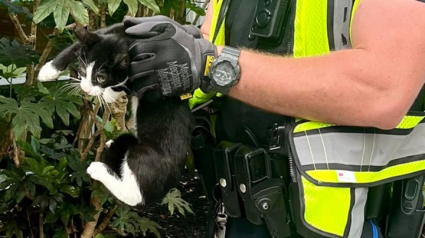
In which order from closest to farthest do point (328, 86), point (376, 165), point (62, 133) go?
point (328, 86) < point (376, 165) < point (62, 133)

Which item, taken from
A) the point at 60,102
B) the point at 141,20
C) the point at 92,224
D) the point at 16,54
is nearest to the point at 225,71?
the point at 141,20

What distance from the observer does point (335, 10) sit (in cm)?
118

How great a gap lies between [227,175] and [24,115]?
1309mm

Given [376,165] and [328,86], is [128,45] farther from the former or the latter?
[376,165]

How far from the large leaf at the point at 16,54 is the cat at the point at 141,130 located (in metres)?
1.28

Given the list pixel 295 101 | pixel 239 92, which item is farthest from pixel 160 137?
pixel 295 101

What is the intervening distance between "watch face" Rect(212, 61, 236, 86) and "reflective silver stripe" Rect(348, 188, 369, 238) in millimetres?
366

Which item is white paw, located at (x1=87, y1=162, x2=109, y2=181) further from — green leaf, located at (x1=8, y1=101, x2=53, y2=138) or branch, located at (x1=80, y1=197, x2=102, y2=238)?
branch, located at (x1=80, y1=197, x2=102, y2=238)

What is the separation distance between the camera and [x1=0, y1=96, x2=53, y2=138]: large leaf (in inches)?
95.8

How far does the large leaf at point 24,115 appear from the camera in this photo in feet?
7.98

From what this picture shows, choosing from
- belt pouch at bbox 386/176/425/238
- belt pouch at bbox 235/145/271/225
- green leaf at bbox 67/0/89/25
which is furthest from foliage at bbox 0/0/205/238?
belt pouch at bbox 386/176/425/238

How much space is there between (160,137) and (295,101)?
0.39m

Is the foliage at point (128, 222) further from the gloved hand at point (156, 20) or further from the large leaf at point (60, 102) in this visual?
the gloved hand at point (156, 20)

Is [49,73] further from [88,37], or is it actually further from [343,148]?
[343,148]
